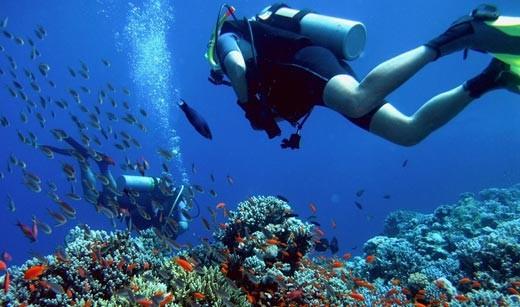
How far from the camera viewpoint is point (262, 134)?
12125 cm

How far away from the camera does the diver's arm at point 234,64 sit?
4.80 meters

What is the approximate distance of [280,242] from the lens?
731 cm

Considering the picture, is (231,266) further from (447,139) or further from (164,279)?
(447,139)

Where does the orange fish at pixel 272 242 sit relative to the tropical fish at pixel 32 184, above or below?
below

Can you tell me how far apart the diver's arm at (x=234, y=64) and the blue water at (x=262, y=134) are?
98.5ft

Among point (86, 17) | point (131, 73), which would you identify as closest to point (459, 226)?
point (86, 17)

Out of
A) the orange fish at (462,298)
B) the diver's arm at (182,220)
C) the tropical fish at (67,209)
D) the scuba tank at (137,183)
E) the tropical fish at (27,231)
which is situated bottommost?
the orange fish at (462,298)

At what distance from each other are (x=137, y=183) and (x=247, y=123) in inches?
4203

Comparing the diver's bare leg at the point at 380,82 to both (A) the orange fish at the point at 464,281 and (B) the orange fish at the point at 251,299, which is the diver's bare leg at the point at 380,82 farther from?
(A) the orange fish at the point at 464,281

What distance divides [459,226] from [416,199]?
4090 inches

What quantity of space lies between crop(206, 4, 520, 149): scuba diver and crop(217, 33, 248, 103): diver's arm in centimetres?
1

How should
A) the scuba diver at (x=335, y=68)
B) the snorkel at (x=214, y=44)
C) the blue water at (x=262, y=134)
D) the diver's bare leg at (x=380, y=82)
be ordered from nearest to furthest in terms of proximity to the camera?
the scuba diver at (x=335, y=68) < the diver's bare leg at (x=380, y=82) < the snorkel at (x=214, y=44) < the blue water at (x=262, y=134)

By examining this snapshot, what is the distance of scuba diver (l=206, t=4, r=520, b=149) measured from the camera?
3725 mm

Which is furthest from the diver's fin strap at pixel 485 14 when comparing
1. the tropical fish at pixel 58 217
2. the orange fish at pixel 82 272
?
the tropical fish at pixel 58 217
